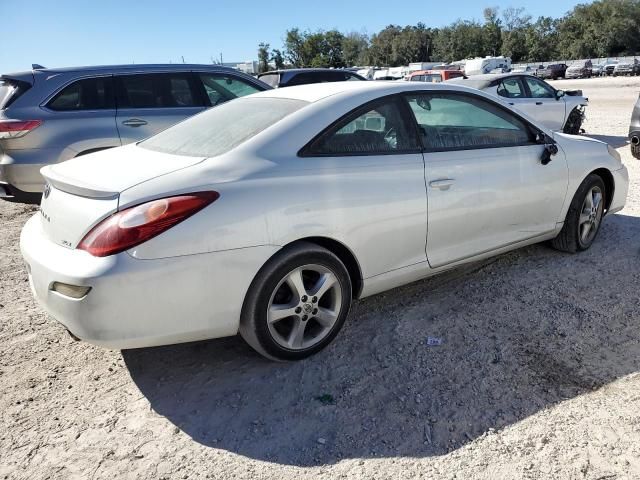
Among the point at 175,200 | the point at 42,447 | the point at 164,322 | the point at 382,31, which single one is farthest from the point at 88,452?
the point at 382,31

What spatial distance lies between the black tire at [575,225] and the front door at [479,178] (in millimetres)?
253

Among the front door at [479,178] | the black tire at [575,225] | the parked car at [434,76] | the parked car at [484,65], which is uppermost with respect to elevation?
the parked car at [484,65]

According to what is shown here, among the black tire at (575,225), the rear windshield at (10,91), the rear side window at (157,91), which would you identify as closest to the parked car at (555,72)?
the rear side window at (157,91)

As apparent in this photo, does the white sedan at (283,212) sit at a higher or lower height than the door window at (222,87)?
lower

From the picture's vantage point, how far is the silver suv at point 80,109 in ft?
18.2

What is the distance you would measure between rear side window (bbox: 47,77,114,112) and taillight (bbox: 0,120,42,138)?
35cm

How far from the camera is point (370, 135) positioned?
3.36m

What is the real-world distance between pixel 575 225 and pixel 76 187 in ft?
12.8

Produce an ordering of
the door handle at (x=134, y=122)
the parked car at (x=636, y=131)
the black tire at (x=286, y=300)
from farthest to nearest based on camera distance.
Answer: the parked car at (x=636, y=131) < the door handle at (x=134, y=122) < the black tire at (x=286, y=300)

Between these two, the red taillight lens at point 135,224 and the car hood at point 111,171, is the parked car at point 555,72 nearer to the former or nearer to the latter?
the car hood at point 111,171

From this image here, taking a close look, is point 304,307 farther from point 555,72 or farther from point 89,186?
point 555,72

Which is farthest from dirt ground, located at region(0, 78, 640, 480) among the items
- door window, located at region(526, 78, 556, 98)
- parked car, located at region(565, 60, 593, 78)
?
parked car, located at region(565, 60, 593, 78)

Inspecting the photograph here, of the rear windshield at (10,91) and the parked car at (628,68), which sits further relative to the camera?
the parked car at (628,68)

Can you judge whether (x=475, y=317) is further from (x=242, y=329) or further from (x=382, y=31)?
(x=382, y=31)
